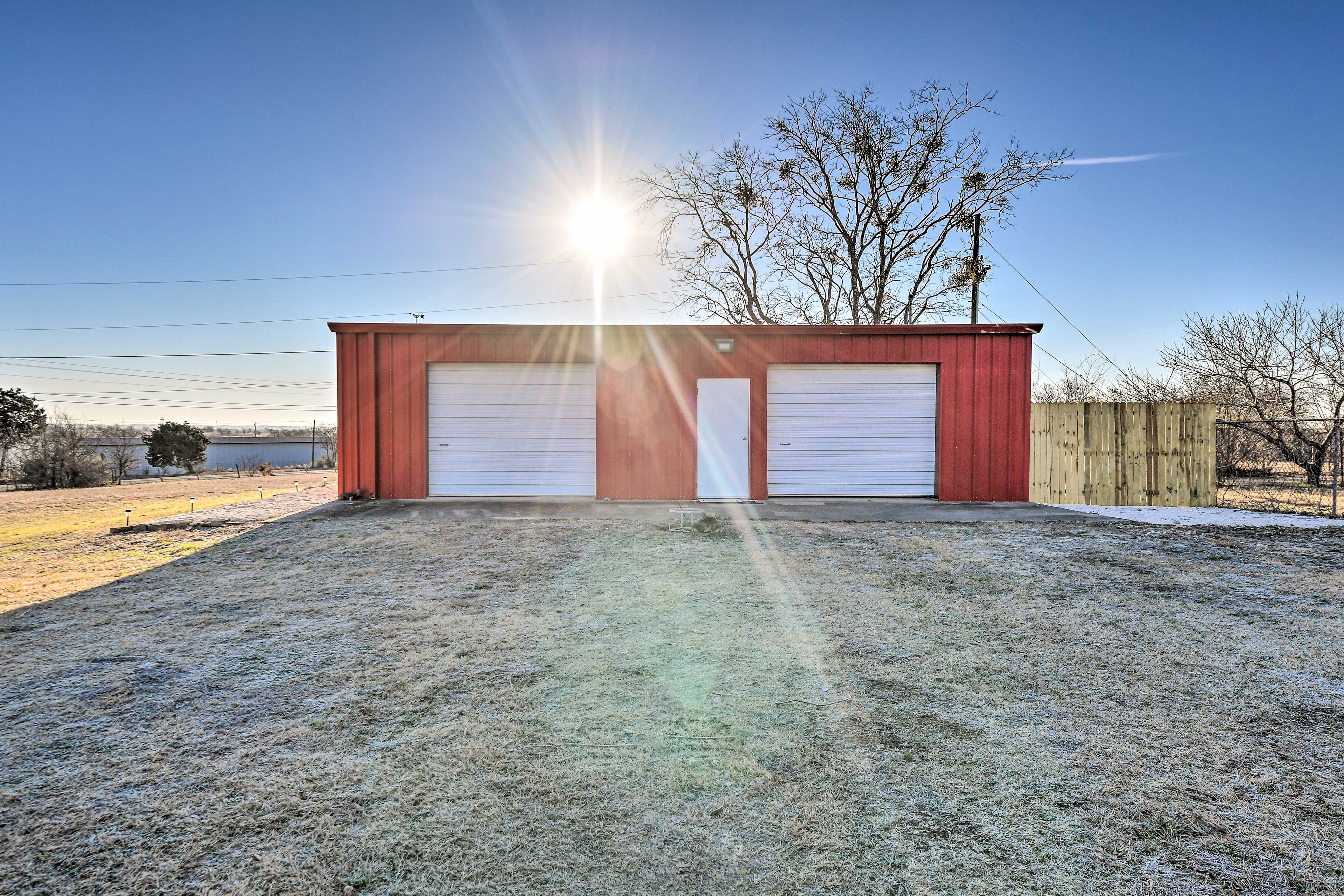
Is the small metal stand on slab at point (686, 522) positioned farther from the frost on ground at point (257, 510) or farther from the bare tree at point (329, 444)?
the bare tree at point (329, 444)

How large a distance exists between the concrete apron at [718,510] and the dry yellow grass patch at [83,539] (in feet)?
6.15

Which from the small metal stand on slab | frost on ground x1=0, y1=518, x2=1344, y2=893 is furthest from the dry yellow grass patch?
the small metal stand on slab

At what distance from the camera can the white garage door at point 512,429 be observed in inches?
375

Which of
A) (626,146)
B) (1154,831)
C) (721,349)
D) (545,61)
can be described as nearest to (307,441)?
(626,146)

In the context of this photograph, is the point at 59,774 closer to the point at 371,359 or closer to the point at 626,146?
the point at 371,359

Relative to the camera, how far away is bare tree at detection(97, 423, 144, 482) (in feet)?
61.8

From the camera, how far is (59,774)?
2047mm

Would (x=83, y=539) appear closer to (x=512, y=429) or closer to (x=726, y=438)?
(x=512, y=429)

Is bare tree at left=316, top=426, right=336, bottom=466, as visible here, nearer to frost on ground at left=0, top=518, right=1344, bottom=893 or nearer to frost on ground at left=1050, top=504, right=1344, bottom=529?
frost on ground at left=0, top=518, right=1344, bottom=893

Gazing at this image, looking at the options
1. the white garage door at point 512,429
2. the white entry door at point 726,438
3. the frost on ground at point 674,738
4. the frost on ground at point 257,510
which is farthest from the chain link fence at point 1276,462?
the frost on ground at point 257,510

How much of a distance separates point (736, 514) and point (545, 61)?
32.2 ft

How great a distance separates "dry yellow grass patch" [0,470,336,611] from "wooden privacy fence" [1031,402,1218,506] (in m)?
11.7

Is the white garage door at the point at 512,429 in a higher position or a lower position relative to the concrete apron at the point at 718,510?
higher

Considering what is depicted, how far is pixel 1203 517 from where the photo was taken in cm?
834
